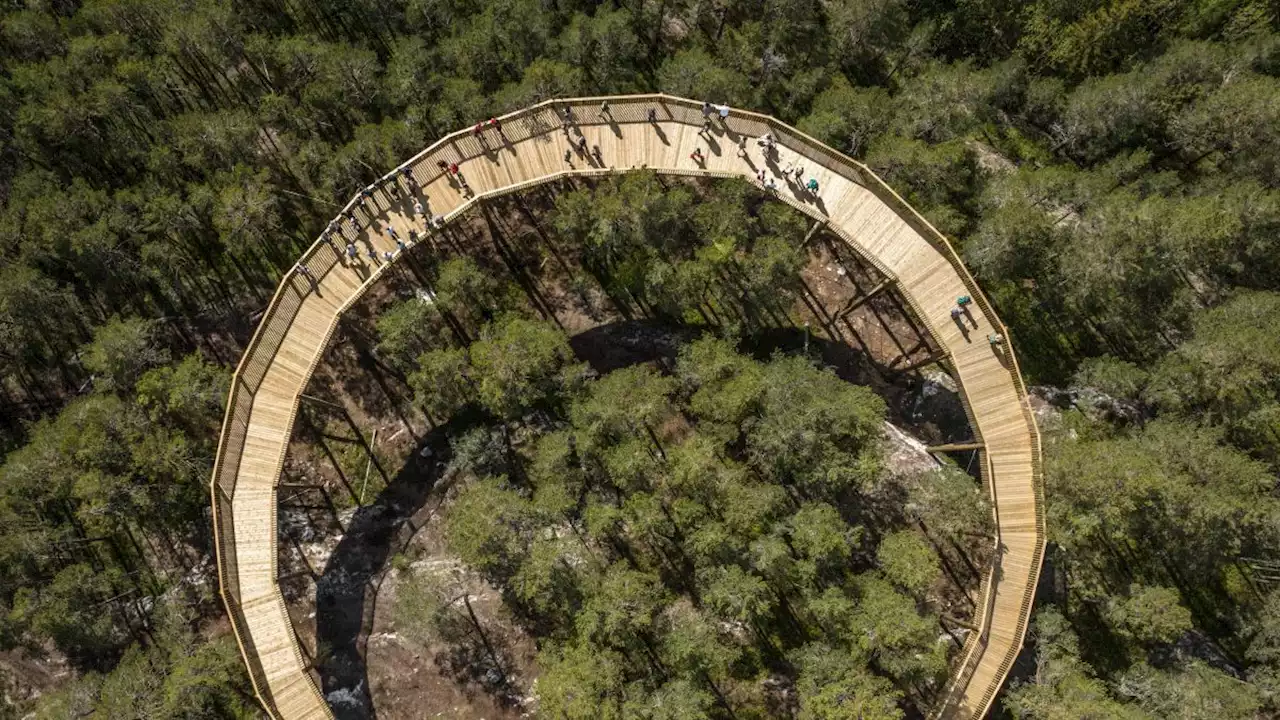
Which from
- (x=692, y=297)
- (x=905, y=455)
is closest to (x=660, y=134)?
(x=692, y=297)

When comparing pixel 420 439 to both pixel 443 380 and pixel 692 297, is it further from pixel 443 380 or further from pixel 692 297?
pixel 692 297

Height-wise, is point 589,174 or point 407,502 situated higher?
point 589,174

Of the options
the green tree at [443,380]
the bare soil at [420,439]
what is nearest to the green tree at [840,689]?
the bare soil at [420,439]

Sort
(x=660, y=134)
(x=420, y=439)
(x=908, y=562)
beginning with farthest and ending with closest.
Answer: (x=420, y=439) → (x=660, y=134) → (x=908, y=562)

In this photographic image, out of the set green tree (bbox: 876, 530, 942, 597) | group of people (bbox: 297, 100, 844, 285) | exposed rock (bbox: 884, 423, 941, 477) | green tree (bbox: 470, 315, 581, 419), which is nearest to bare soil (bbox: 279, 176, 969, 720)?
exposed rock (bbox: 884, 423, 941, 477)

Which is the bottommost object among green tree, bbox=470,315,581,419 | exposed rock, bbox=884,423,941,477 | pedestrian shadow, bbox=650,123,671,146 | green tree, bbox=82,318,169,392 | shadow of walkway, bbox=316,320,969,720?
exposed rock, bbox=884,423,941,477

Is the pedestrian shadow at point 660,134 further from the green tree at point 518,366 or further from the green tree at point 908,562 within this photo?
the green tree at point 908,562

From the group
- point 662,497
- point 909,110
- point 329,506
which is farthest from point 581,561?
point 909,110

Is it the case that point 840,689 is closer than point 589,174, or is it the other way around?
point 840,689

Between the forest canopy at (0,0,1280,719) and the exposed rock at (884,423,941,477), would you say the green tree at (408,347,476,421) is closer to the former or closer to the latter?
the forest canopy at (0,0,1280,719)
